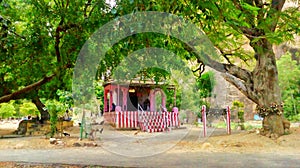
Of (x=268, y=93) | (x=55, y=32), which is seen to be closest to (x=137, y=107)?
(x=268, y=93)

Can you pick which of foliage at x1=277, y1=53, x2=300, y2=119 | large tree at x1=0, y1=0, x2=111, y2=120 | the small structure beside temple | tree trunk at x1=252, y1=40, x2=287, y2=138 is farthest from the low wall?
foliage at x1=277, y1=53, x2=300, y2=119

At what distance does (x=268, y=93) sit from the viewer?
9961 millimetres

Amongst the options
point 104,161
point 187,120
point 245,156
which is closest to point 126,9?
point 104,161

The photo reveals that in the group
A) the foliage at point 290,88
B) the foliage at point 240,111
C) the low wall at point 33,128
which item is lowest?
the low wall at point 33,128

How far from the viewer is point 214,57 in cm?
1074

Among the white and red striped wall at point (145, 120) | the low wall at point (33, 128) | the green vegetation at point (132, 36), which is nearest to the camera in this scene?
the green vegetation at point (132, 36)

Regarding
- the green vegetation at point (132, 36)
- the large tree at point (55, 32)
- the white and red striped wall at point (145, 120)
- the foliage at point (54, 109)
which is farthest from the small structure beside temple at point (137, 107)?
the large tree at point (55, 32)

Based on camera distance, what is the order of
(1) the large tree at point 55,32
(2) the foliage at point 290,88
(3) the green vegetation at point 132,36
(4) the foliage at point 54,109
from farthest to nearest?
(2) the foliage at point 290,88
(4) the foliage at point 54,109
(1) the large tree at point 55,32
(3) the green vegetation at point 132,36

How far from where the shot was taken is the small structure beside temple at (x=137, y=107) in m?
15.9

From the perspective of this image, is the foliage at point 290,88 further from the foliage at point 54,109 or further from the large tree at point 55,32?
the large tree at point 55,32

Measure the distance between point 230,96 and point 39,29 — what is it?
2753 cm

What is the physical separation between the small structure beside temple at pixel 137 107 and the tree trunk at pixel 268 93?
223 inches

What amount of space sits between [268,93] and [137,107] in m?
11.3

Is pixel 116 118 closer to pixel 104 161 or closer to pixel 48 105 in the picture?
pixel 48 105
